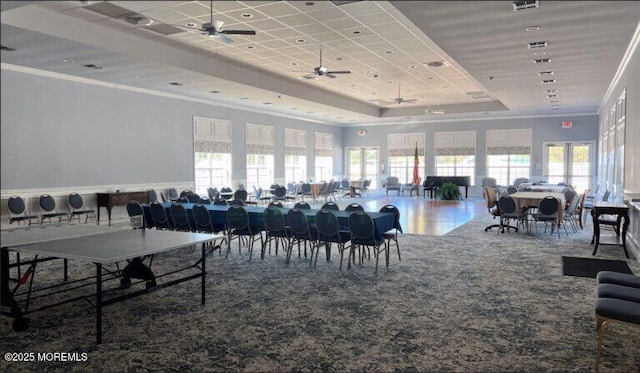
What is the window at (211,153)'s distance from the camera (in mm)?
13820

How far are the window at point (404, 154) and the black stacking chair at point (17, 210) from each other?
51.3 ft

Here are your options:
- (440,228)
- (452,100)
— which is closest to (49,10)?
(440,228)

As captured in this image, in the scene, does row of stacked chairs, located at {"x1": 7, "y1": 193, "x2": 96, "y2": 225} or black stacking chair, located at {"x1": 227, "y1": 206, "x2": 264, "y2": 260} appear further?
row of stacked chairs, located at {"x1": 7, "y1": 193, "x2": 96, "y2": 225}

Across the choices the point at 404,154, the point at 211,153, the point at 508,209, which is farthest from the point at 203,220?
the point at 404,154

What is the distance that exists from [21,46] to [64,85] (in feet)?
9.30

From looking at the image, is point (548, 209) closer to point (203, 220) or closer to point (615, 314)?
point (615, 314)

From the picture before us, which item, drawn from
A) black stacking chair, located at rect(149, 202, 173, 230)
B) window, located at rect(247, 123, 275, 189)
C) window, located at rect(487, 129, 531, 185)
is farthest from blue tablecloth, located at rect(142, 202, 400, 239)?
window, located at rect(487, 129, 531, 185)

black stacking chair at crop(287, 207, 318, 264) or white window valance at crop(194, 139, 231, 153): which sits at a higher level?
white window valance at crop(194, 139, 231, 153)

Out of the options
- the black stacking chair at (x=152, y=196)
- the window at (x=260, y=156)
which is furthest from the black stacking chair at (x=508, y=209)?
the window at (x=260, y=156)

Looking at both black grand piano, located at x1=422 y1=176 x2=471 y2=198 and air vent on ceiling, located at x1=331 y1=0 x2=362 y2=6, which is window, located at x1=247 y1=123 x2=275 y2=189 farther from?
air vent on ceiling, located at x1=331 y1=0 x2=362 y2=6

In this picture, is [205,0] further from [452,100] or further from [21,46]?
[452,100]

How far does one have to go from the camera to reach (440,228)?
996cm

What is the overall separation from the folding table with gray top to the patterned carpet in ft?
0.84

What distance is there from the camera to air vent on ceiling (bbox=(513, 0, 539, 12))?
5.00 meters
